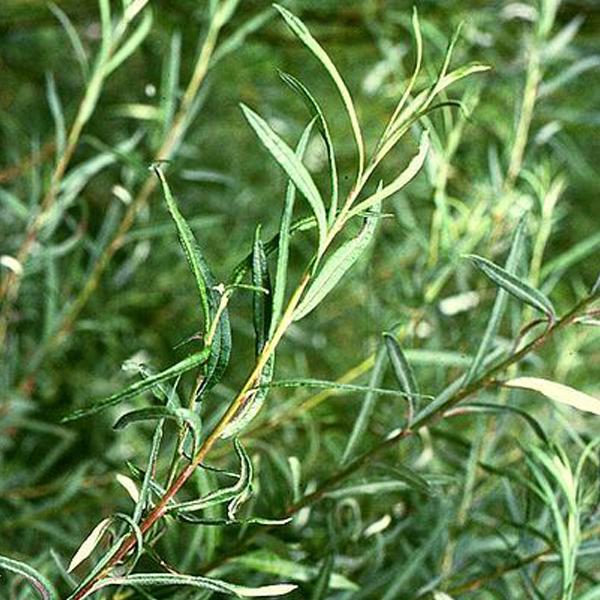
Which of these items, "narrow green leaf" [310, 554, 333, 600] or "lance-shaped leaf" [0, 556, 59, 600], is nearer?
"lance-shaped leaf" [0, 556, 59, 600]

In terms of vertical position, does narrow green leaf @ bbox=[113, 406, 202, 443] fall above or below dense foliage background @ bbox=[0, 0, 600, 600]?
above

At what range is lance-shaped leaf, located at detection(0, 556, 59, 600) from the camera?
0.23m

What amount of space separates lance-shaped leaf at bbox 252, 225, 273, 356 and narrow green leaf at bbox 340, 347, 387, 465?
0.10 meters

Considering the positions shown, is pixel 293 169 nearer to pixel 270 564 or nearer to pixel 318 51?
pixel 318 51

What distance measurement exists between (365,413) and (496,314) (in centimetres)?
5

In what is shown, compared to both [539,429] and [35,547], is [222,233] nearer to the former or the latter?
[35,547]

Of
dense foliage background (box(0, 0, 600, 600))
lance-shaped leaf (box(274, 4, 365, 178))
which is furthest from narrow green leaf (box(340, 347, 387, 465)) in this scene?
lance-shaped leaf (box(274, 4, 365, 178))

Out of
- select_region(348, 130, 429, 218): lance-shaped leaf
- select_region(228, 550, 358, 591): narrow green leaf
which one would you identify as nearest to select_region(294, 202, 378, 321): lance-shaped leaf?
select_region(348, 130, 429, 218): lance-shaped leaf

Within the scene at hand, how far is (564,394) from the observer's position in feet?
0.96

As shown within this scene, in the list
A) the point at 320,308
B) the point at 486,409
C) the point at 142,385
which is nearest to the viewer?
the point at 142,385

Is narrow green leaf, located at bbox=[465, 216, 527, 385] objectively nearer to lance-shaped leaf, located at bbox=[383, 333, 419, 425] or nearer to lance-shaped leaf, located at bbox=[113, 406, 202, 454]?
lance-shaped leaf, located at bbox=[383, 333, 419, 425]

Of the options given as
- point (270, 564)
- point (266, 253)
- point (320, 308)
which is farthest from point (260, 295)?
point (320, 308)

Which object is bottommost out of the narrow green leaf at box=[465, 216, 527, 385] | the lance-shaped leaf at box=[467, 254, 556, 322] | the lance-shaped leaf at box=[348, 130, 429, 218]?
the narrow green leaf at box=[465, 216, 527, 385]

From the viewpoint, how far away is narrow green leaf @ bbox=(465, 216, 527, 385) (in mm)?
342
